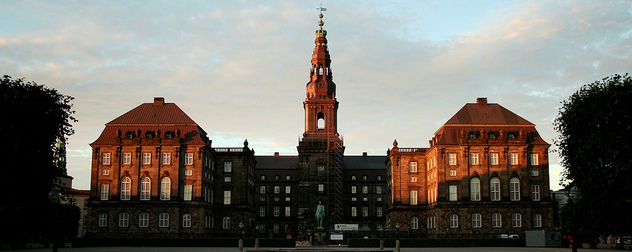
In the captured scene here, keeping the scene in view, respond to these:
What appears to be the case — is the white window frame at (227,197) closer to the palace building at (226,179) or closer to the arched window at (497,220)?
the palace building at (226,179)

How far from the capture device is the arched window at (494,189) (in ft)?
313

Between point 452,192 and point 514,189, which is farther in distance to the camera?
point 452,192

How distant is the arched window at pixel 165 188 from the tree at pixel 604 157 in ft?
173

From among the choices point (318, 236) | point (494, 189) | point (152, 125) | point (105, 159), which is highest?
point (152, 125)

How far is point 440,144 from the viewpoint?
96.4 meters

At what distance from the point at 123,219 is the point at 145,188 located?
4918 millimetres

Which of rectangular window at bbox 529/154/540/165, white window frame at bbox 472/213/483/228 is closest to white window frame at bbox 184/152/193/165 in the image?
white window frame at bbox 472/213/483/228

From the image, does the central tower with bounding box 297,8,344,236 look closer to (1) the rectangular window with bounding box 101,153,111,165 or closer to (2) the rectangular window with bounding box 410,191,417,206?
(2) the rectangular window with bounding box 410,191,417,206

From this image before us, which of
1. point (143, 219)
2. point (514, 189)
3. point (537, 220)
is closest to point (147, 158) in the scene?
point (143, 219)

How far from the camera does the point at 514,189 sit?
313 feet

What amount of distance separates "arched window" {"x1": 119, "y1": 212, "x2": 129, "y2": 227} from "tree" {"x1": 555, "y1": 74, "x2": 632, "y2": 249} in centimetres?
5683

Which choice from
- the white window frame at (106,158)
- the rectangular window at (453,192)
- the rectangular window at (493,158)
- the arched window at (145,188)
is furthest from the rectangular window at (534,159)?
the white window frame at (106,158)

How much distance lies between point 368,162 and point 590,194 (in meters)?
101

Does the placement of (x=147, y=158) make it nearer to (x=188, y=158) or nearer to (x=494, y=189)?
(x=188, y=158)
